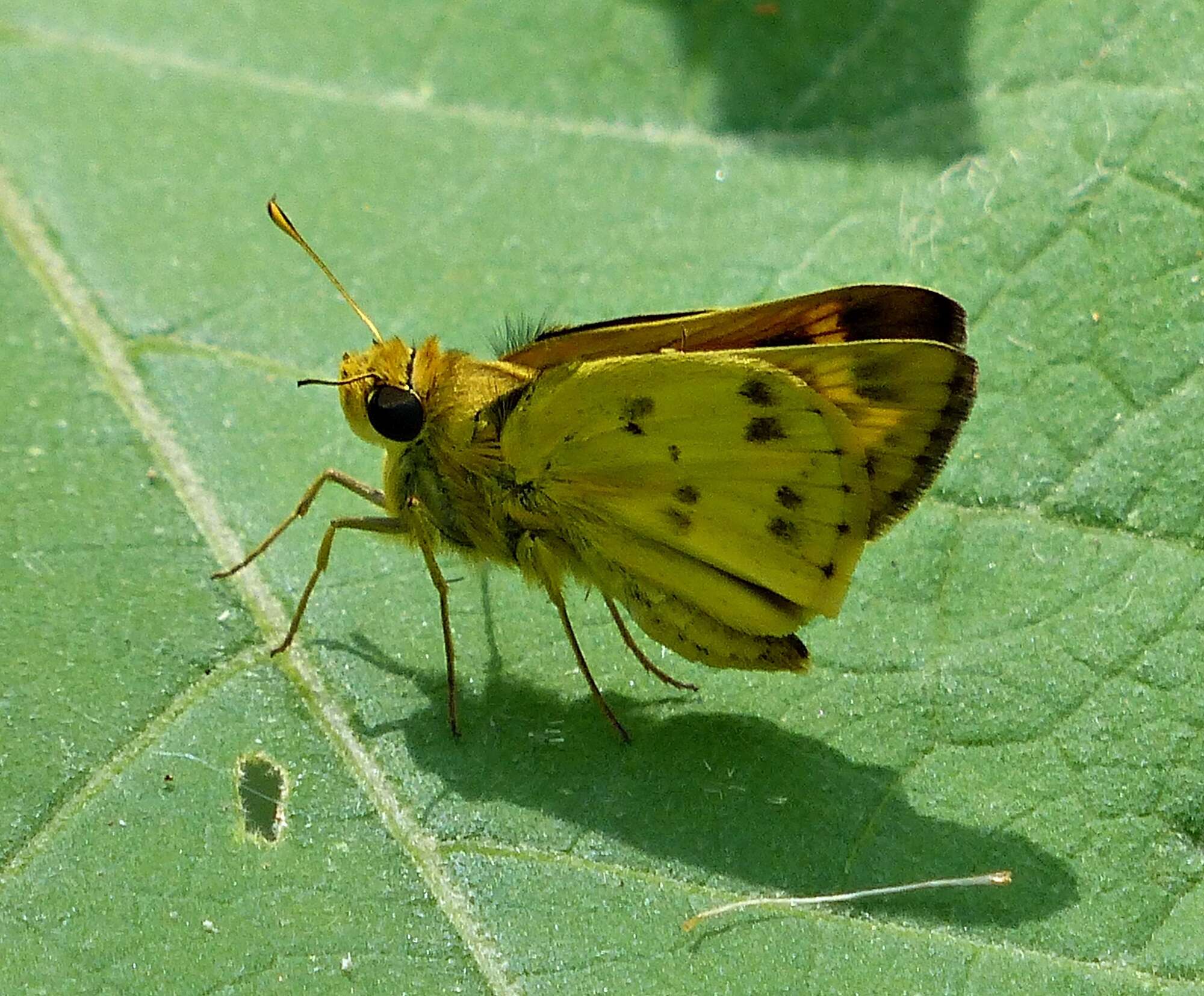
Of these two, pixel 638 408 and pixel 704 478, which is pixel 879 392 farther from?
pixel 638 408

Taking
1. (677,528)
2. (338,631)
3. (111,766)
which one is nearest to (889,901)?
(677,528)

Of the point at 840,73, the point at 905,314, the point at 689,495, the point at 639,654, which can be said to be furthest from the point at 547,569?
the point at 840,73

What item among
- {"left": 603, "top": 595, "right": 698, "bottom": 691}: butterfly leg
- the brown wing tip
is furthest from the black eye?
the brown wing tip

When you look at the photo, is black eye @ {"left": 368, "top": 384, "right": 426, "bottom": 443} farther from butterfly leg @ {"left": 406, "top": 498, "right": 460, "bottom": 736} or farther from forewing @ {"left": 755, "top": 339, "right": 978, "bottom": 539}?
forewing @ {"left": 755, "top": 339, "right": 978, "bottom": 539}

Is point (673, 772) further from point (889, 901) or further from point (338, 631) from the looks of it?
point (338, 631)

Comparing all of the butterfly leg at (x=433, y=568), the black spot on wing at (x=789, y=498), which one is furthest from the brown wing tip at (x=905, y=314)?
the butterfly leg at (x=433, y=568)

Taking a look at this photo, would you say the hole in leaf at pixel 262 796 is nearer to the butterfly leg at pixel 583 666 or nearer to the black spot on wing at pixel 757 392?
the butterfly leg at pixel 583 666
